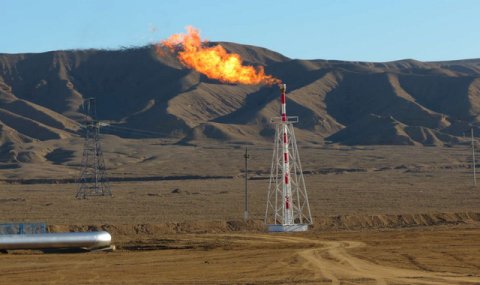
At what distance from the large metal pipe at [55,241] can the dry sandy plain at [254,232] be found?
1.78 ft

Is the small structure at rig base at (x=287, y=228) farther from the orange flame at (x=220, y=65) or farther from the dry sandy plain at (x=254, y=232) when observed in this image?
the orange flame at (x=220, y=65)

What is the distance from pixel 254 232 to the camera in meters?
58.4

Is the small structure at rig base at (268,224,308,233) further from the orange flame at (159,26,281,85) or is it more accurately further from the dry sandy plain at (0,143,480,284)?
the orange flame at (159,26,281,85)

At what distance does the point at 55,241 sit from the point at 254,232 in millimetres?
16468

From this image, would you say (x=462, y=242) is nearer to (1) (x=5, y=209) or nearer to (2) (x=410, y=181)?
(1) (x=5, y=209)

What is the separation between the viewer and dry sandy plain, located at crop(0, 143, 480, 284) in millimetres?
37625

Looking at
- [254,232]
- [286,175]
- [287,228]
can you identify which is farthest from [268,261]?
[254,232]

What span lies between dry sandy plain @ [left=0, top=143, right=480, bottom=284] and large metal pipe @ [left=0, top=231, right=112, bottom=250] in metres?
0.54

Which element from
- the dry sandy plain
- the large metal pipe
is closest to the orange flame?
the dry sandy plain

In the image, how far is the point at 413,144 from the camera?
187750 mm

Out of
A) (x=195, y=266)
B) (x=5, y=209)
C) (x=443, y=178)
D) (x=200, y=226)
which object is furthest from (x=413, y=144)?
(x=195, y=266)

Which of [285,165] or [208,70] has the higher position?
[208,70]

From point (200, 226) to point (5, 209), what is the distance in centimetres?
2763

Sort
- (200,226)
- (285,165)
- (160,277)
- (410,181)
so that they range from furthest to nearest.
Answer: (410,181), (200,226), (285,165), (160,277)
